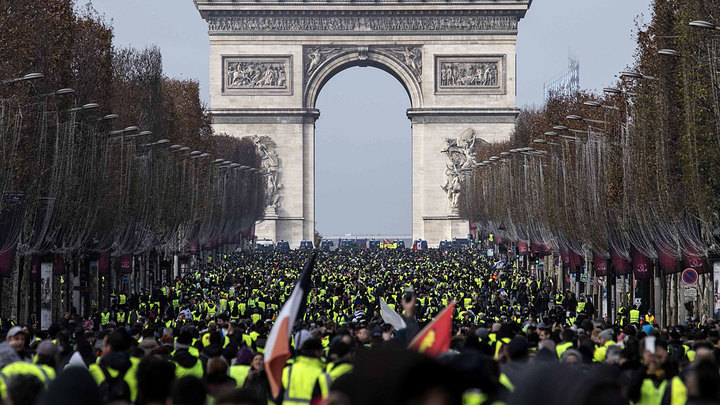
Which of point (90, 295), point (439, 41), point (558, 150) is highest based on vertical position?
point (439, 41)

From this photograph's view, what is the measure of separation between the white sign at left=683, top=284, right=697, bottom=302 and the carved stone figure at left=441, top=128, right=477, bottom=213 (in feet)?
220

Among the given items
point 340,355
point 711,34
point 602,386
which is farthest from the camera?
point 711,34

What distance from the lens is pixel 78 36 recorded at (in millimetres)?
46219

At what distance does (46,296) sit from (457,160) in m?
67.1

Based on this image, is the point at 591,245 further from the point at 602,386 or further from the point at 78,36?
the point at 602,386

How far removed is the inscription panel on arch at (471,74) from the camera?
10219 cm

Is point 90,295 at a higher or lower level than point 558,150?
lower

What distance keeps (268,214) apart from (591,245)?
61115 millimetres

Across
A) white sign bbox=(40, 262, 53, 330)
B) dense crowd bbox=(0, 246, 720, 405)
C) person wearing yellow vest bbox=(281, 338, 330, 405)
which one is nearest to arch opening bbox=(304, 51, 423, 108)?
white sign bbox=(40, 262, 53, 330)

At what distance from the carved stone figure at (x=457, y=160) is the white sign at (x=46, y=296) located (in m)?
64.4

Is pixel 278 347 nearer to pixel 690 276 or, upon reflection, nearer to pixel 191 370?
pixel 191 370

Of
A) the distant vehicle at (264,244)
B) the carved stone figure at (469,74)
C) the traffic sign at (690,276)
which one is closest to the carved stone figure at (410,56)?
the carved stone figure at (469,74)

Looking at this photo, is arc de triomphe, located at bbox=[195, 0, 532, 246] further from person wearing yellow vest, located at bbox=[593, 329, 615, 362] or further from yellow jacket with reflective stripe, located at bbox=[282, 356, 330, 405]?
yellow jacket with reflective stripe, located at bbox=[282, 356, 330, 405]

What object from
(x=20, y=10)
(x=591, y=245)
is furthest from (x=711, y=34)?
(x=20, y=10)
